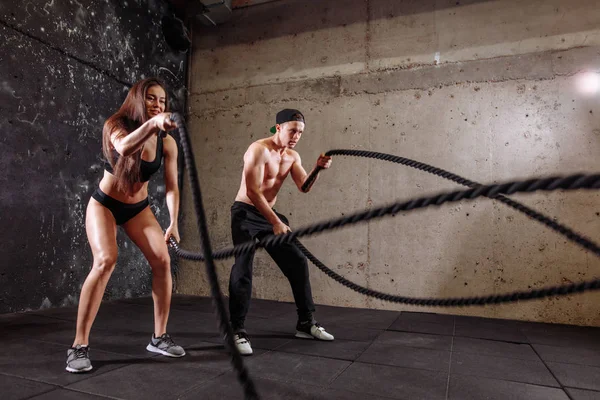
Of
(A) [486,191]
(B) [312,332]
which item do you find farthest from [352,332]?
(A) [486,191]

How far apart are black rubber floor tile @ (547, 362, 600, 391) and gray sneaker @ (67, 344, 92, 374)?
2.56 meters

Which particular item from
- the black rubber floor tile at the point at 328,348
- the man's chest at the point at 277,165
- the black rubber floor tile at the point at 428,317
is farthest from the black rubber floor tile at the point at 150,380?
the black rubber floor tile at the point at 428,317

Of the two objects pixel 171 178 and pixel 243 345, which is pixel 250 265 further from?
pixel 171 178

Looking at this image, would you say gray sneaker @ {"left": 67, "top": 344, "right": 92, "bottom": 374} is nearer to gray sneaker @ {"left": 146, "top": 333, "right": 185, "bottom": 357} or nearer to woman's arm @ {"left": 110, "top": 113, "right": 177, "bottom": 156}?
gray sneaker @ {"left": 146, "top": 333, "right": 185, "bottom": 357}

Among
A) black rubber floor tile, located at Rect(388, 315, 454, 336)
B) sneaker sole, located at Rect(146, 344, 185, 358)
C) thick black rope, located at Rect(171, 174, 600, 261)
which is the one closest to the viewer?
thick black rope, located at Rect(171, 174, 600, 261)

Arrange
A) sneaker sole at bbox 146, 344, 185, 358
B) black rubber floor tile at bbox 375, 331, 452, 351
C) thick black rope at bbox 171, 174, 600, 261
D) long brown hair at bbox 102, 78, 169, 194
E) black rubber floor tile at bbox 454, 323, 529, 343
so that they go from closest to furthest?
thick black rope at bbox 171, 174, 600, 261 < long brown hair at bbox 102, 78, 169, 194 < sneaker sole at bbox 146, 344, 185, 358 < black rubber floor tile at bbox 375, 331, 452, 351 < black rubber floor tile at bbox 454, 323, 529, 343

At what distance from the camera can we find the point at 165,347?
7.82 feet

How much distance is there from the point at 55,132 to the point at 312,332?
3.12 meters

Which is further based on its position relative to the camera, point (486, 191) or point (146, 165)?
point (146, 165)

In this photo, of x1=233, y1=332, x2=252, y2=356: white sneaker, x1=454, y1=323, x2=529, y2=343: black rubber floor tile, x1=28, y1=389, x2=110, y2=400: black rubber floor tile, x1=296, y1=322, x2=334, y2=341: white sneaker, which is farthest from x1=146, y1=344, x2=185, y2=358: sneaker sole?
x1=454, y1=323, x2=529, y2=343: black rubber floor tile

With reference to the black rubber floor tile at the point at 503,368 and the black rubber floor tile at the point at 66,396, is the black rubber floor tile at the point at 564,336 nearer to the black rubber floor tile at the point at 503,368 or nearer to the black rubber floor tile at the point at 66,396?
the black rubber floor tile at the point at 503,368

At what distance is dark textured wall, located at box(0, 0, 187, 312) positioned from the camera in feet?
11.3

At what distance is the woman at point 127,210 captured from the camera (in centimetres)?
212

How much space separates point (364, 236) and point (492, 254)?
1.35 metres
